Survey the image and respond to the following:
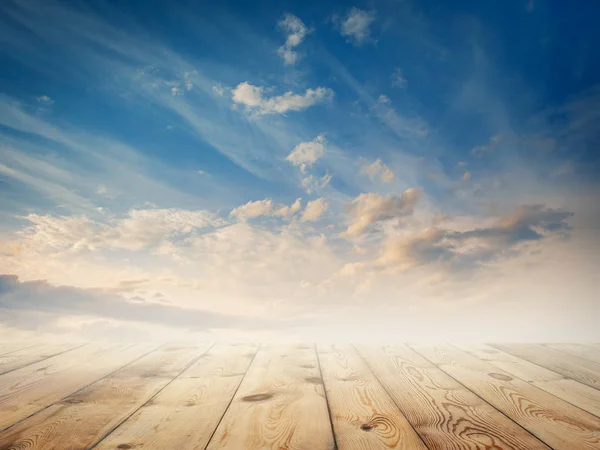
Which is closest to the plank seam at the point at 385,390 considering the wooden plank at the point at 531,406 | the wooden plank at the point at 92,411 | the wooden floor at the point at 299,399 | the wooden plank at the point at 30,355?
the wooden floor at the point at 299,399

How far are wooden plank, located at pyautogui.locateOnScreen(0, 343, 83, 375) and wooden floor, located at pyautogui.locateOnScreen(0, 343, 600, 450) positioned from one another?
10mm

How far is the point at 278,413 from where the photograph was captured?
141 centimetres

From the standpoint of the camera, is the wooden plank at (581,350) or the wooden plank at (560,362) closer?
the wooden plank at (560,362)

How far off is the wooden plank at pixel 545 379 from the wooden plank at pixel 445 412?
433 millimetres

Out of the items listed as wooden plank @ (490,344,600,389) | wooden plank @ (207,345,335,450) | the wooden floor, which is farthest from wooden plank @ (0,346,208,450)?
wooden plank @ (490,344,600,389)

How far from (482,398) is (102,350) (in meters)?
2.65

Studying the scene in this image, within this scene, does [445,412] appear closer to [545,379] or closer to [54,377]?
[545,379]

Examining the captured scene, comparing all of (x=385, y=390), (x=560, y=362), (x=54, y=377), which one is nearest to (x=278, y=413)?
(x=385, y=390)

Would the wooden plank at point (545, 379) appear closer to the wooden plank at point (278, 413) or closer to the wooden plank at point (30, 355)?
the wooden plank at point (278, 413)

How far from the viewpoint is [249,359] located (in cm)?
242

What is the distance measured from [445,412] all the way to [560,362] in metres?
1.55

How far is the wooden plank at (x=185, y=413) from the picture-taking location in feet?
3.81

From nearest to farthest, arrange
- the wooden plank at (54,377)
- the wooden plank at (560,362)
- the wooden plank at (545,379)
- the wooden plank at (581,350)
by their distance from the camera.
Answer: the wooden plank at (54,377), the wooden plank at (545,379), the wooden plank at (560,362), the wooden plank at (581,350)

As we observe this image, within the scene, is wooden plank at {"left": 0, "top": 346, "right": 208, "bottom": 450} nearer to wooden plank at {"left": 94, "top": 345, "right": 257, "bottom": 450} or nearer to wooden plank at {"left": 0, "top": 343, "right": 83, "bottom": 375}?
wooden plank at {"left": 94, "top": 345, "right": 257, "bottom": 450}
